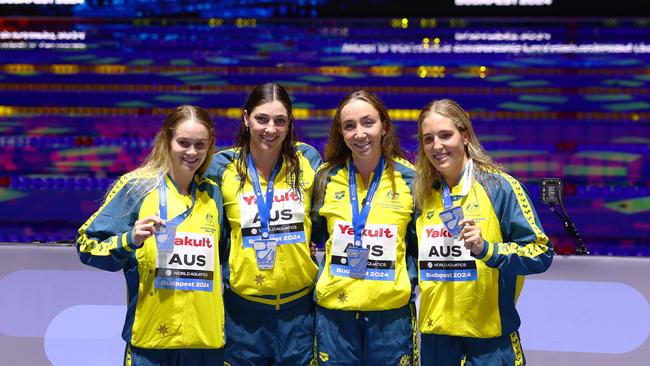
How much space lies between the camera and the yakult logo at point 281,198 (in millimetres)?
2883

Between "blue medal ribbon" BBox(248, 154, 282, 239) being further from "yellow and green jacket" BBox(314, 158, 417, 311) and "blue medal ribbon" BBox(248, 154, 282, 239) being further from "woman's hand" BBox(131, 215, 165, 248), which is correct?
"woman's hand" BBox(131, 215, 165, 248)

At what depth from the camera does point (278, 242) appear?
2854 mm

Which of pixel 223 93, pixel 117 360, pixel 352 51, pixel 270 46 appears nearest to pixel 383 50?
pixel 352 51

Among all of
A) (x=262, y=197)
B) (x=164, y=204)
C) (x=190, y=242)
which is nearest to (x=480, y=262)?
(x=262, y=197)

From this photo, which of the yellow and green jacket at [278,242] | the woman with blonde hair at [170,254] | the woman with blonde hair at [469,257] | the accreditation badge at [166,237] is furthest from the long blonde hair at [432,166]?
the accreditation badge at [166,237]

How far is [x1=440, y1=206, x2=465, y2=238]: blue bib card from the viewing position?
245cm

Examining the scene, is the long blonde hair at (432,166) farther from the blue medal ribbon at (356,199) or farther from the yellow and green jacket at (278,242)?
the yellow and green jacket at (278,242)

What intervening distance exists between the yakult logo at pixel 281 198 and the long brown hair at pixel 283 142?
26mm

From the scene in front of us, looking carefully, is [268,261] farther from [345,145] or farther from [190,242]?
[345,145]

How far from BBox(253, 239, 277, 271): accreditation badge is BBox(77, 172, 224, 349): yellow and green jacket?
0.50 ft

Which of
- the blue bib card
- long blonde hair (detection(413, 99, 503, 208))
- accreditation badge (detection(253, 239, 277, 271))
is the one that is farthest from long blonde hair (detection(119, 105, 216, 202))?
the blue bib card

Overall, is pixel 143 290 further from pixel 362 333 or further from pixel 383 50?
pixel 383 50

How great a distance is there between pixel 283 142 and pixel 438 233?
29.7 inches

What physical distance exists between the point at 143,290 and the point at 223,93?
3433 mm
